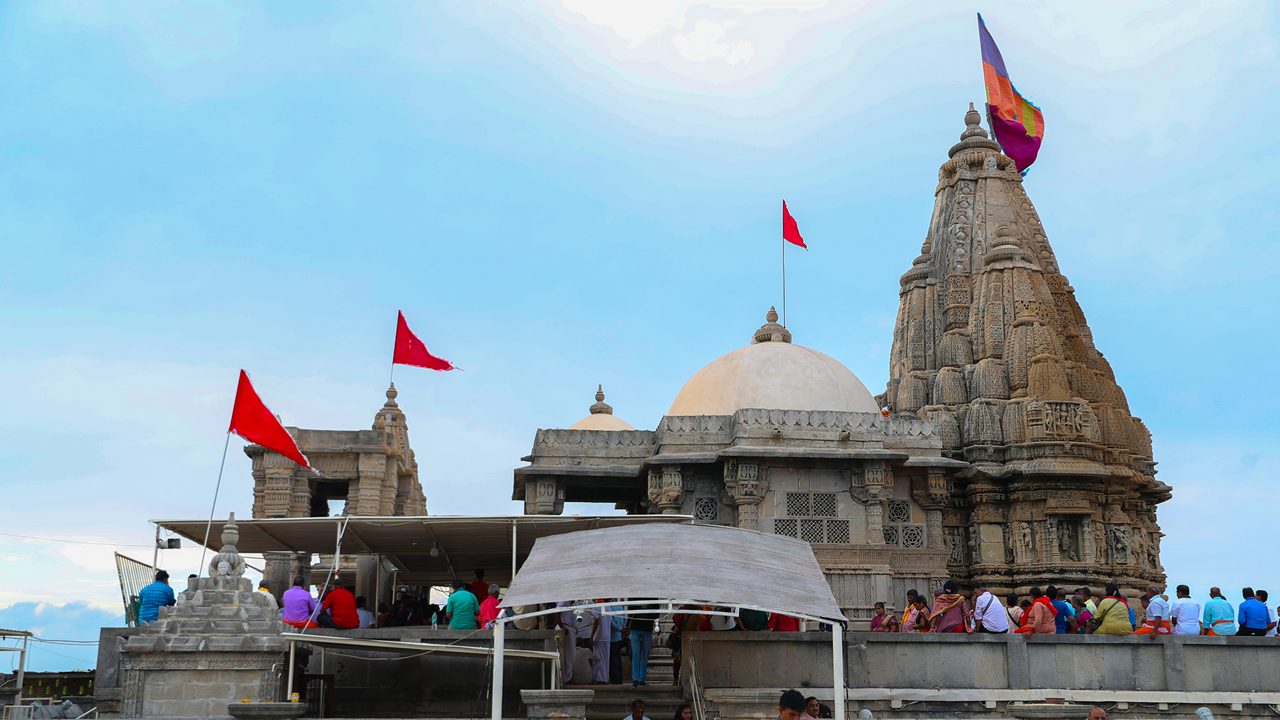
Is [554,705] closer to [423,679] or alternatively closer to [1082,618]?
[423,679]

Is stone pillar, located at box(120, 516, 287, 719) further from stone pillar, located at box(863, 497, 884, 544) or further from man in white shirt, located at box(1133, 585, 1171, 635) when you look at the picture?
stone pillar, located at box(863, 497, 884, 544)

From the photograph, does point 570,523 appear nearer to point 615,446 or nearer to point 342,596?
point 342,596

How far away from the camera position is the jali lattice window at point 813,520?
27125mm

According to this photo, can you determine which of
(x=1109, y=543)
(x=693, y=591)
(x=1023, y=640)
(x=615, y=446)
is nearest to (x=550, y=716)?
(x=693, y=591)

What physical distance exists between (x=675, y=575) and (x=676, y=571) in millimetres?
106

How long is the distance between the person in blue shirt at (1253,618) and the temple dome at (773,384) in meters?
10.9

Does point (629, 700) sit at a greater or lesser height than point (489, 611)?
lesser

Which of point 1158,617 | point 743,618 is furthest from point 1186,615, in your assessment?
point 743,618

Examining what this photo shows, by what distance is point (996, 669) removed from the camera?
17.3 m

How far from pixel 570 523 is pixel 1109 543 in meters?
19.8

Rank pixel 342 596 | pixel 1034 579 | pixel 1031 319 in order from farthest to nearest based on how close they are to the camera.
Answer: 1. pixel 1031 319
2. pixel 1034 579
3. pixel 342 596

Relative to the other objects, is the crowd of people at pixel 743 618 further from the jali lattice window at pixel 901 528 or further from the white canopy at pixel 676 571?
the jali lattice window at pixel 901 528

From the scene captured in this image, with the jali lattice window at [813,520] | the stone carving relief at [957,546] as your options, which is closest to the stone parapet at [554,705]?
the jali lattice window at [813,520]

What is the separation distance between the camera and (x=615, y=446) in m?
29.0
